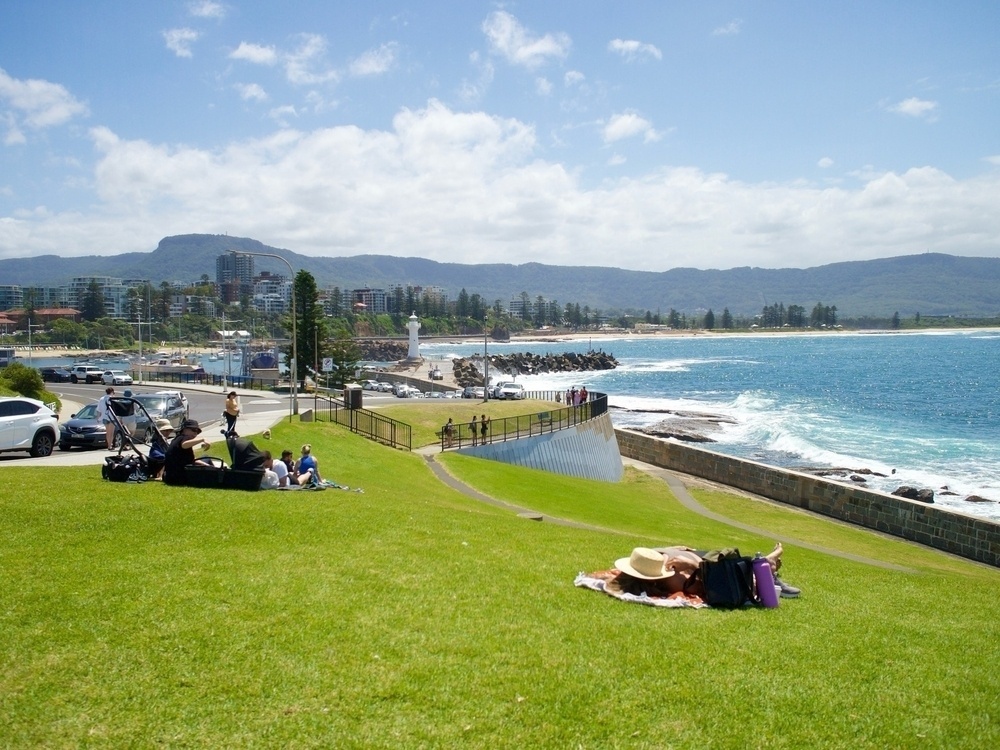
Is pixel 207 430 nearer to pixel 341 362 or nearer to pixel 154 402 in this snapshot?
pixel 154 402

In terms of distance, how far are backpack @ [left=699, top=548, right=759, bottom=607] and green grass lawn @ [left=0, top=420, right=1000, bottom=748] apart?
275mm

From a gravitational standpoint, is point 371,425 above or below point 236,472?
below

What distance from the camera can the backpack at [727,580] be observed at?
9.44 meters

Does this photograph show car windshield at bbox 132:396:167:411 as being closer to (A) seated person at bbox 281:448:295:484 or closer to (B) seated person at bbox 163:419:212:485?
(A) seated person at bbox 281:448:295:484

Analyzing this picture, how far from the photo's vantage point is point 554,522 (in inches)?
691

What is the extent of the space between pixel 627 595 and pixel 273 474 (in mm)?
7969

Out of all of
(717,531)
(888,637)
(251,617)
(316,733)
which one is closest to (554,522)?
(717,531)

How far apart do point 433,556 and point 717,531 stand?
43.3 ft

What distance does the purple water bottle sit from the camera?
963cm

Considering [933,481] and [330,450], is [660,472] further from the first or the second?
[330,450]

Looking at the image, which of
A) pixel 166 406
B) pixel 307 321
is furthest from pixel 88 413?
pixel 307 321

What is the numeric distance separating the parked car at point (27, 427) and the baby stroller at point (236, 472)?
7915 millimetres

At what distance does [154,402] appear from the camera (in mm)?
25891

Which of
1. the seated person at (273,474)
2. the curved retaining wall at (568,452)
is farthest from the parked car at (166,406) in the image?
the seated person at (273,474)
